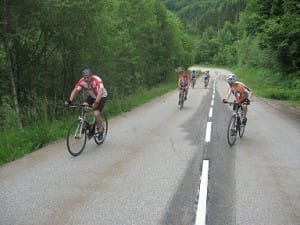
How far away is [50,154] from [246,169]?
174 inches

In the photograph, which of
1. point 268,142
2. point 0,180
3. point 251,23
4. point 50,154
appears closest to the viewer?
point 0,180

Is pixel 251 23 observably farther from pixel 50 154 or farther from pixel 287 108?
pixel 50 154

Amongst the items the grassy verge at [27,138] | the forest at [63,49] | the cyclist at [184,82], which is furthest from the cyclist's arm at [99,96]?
the cyclist at [184,82]

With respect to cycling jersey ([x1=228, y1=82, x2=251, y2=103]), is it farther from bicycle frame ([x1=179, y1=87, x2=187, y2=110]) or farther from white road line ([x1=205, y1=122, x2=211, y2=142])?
bicycle frame ([x1=179, y1=87, x2=187, y2=110])

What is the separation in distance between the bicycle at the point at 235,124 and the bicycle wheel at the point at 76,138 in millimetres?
3757

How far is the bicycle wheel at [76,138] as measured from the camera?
29.0 ft

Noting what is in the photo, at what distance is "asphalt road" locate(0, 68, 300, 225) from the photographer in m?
5.38

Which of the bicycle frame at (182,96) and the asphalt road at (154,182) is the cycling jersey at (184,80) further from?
the asphalt road at (154,182)

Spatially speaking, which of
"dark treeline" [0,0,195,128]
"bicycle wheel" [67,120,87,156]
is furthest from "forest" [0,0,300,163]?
"bicycle wheel" [67,120,87,156]

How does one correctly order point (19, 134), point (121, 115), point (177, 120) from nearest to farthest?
1. point (19, 134)
2. point (177, 120)
3. point (121, 115)

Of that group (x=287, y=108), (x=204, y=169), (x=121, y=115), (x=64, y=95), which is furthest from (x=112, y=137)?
(x=287, y=108)

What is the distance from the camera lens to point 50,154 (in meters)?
9.08

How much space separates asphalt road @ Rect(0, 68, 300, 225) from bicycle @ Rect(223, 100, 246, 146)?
0.81 feet

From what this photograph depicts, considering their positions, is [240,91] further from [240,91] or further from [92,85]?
[92,85]
